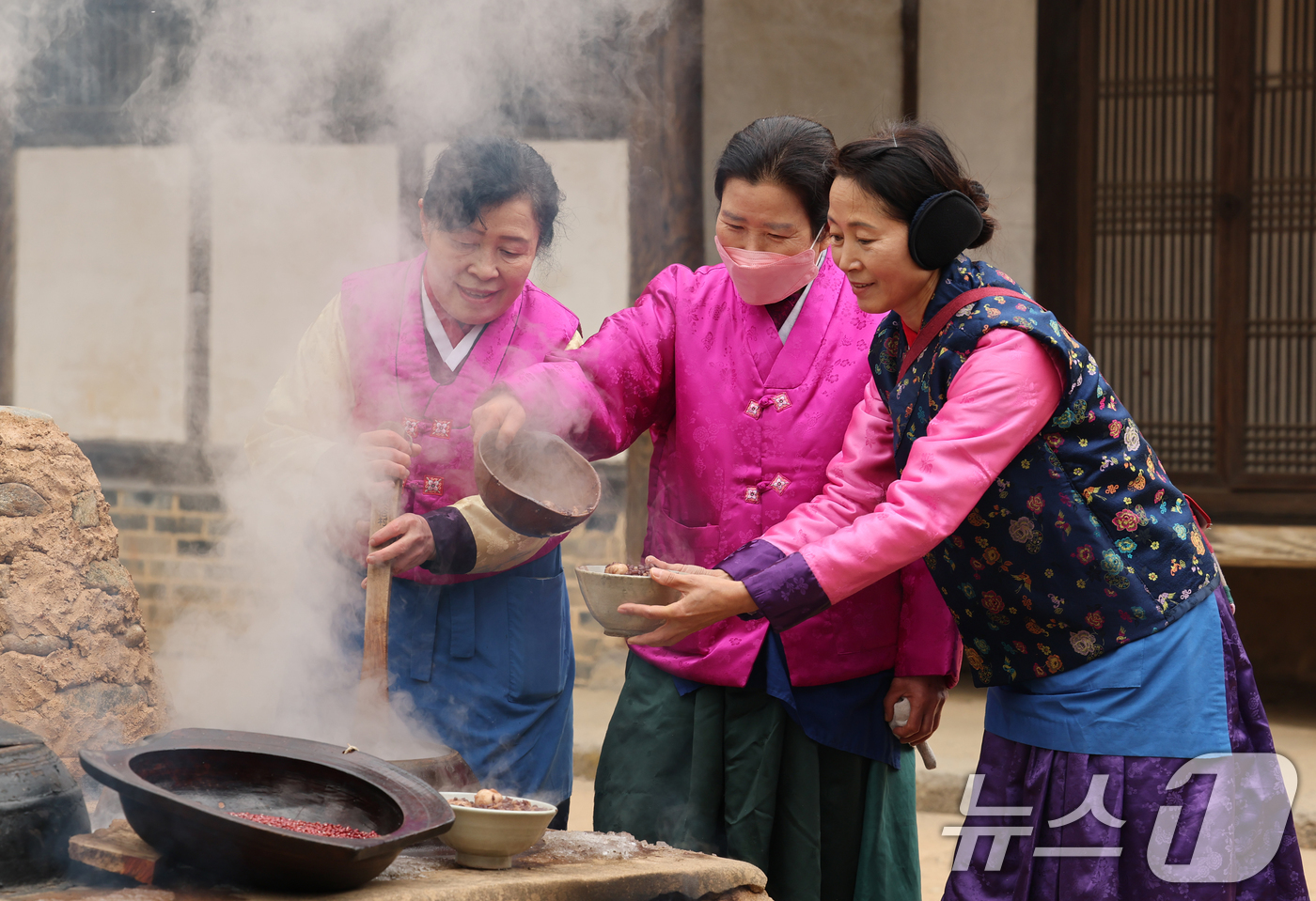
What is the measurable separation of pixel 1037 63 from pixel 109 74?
18.2 feet

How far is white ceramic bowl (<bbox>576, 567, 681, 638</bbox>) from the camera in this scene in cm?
237

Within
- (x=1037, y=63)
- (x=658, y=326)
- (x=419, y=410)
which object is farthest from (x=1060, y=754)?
(x=1037, y=63)

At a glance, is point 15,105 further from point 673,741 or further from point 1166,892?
point 1166,892

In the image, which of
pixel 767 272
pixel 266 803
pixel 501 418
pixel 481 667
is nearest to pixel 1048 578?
pixel 767 272

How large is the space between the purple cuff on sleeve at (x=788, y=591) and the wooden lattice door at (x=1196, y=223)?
4.96 m

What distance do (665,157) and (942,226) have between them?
14.3 feet

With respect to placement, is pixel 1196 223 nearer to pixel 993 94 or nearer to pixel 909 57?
pixel 993 94

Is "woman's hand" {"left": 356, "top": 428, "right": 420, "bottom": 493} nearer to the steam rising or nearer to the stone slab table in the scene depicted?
the steam rising

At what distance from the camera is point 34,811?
2092mm

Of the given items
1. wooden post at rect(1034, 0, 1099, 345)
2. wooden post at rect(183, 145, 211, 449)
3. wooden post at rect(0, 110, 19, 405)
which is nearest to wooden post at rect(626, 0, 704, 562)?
wooden post at rect(1034, 0, 1099, 345)

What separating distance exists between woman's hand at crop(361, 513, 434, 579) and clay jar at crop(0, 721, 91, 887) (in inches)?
30.0

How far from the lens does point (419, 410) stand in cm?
301

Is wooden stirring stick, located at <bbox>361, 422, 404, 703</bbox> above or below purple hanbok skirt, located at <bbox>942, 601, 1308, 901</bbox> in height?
above

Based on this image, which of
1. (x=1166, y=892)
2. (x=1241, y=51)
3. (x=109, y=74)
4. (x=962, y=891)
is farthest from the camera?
(x=109, y=74)
